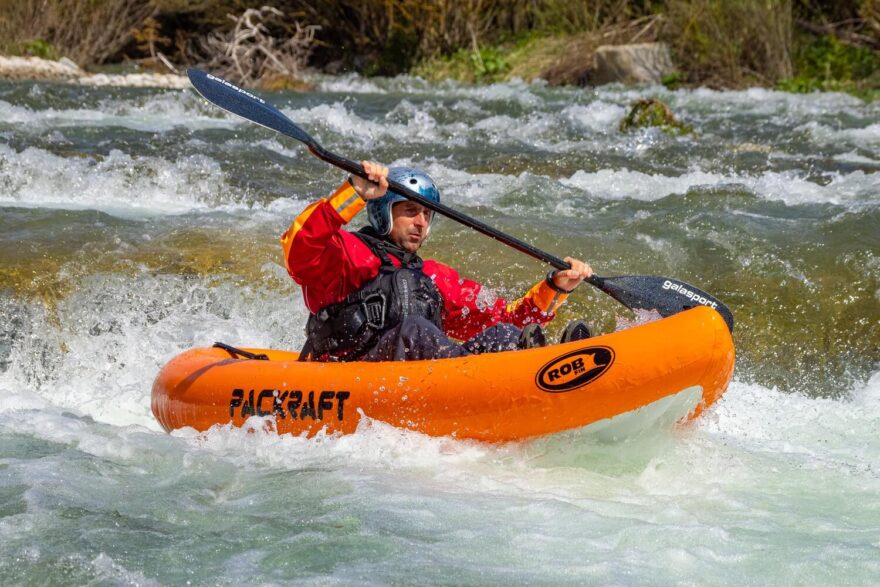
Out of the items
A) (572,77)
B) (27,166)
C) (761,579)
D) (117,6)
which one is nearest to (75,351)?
(27,166)

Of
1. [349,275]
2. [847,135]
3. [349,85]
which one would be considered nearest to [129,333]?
[349,275]

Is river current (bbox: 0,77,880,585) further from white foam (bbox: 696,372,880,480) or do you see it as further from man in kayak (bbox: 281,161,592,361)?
man in kayak (bbox: 281,161,592,361)

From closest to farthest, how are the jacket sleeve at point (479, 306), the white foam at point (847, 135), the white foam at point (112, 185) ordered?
the jacket sleeve at point (479, 306) < the white foam at point (112, 185) < the white foam at point (847, 135)

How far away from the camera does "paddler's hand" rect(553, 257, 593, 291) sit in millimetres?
4613

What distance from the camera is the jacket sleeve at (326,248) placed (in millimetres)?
4219

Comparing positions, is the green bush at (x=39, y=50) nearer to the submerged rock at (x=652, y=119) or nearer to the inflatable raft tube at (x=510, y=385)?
the submerged rock at (x=652, y=119)

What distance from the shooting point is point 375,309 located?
4.39m

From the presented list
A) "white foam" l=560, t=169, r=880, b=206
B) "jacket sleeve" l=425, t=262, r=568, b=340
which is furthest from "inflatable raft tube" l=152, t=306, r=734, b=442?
"white foam" l=560, t=169, r=880, b=206

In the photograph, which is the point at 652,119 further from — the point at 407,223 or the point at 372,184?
the point at 372,184

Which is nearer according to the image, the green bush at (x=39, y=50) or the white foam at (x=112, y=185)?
the white foam at (x=112, y=185)

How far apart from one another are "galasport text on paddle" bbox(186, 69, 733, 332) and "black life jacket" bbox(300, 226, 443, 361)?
263 mm

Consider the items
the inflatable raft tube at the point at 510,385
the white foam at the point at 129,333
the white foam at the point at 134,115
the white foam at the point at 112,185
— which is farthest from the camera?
the white foam at the point at 134,115

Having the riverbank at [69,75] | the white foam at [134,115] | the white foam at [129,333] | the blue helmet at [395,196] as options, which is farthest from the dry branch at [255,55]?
the blue helmet at [395,196]

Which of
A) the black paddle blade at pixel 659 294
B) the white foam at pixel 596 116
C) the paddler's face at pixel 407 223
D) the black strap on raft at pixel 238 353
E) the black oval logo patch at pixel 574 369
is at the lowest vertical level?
the white foam at pixel 596 116
